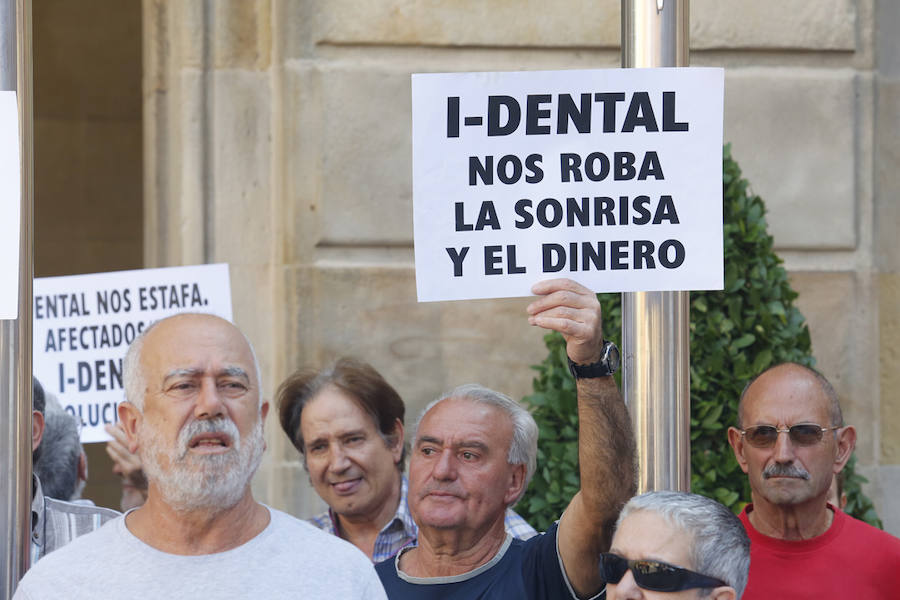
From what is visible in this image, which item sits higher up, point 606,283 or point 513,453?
point 606,283

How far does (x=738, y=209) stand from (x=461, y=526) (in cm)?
216

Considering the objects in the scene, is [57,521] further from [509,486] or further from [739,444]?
[739,444]

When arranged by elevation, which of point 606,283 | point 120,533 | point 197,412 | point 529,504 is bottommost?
point 529,504

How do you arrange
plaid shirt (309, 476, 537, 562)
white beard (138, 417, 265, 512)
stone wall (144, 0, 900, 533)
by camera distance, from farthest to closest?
stone wall (144, 0, 900, 533) → plaid shirt (309, 476, 537, 562) → white beard (138, 417, 265, 512)

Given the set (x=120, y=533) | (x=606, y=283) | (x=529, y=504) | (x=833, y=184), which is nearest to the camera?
(x=120, y=533)

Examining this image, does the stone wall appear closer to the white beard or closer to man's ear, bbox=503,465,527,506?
man's ear, bbox=503,465,527,506

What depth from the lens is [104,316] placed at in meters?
4.92

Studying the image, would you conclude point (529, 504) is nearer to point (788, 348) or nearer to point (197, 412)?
point (788, 348)

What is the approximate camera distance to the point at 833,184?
607cm

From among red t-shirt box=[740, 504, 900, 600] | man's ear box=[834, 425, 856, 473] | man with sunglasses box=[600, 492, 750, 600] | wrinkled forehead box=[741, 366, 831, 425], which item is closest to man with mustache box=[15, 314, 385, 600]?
man with sunglasses box=[600, 492, 750, 600]

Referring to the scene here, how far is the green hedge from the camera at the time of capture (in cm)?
485

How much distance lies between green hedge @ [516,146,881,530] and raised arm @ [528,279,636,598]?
1764 mm

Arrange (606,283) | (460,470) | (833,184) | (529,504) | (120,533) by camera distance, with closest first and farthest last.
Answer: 1. (120,533)
2. (606,283)
3. (460,470)
4. (529,504)
5. (833,184)

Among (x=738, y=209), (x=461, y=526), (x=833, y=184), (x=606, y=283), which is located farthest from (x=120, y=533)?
(x=833, y=184)
